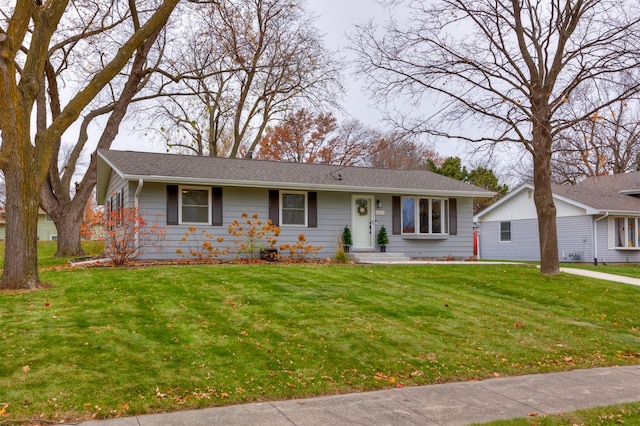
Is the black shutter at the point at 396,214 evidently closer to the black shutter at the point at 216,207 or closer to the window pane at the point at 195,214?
the black shutter at the point at 216,207

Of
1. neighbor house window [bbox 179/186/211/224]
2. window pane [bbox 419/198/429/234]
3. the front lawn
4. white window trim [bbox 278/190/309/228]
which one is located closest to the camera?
the front lawn

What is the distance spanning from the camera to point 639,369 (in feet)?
22.9

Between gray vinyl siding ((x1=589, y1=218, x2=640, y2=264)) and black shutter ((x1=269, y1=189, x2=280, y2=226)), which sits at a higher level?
black shutter ((x1=269, y1=189, x2=280, y2=226))

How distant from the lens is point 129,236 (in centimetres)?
1351

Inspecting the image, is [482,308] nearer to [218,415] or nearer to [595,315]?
[595,315]

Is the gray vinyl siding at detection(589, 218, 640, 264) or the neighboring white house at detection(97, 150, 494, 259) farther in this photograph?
the gray vinyl siding at detection(589, 218, 640, 264)

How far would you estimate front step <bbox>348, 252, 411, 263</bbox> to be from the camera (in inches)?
659

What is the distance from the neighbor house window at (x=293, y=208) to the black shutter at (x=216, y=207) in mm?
2073

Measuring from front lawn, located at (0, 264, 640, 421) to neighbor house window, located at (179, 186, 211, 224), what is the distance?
3736mm

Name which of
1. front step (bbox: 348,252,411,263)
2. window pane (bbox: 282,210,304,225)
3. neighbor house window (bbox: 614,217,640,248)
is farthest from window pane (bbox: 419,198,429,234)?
neighbor house window (bbox: 614,217,640,248)

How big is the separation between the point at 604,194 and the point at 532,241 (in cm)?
483

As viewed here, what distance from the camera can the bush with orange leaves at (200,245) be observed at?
50.7 feet

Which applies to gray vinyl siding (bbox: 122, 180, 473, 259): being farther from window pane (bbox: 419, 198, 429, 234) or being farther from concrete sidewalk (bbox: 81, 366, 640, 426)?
concrete sidewalk (bbox: 81, 366, 640, 426)

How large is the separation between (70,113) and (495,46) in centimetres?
1057
